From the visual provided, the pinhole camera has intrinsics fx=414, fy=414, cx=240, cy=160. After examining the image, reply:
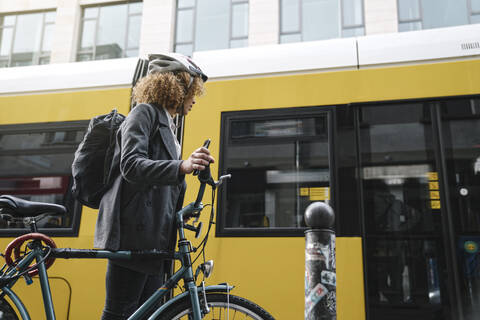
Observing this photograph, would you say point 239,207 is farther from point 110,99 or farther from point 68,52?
point 68,52

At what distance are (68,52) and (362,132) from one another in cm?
1599

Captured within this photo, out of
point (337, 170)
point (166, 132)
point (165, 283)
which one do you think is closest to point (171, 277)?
point (165, 283)

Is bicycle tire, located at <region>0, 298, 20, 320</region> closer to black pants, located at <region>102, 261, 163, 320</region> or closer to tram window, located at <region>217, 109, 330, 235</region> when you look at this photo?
black pants, located at <region>102, 261, 163, 320</region>

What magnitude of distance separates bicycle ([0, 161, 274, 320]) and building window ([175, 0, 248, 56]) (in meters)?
13.2

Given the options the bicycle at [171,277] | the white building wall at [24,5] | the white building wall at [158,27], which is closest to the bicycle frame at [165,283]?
the bicycle at [171,277]

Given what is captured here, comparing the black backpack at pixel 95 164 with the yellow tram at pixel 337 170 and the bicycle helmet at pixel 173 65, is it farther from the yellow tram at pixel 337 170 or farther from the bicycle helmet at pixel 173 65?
the yellow tram at pixel 337 170

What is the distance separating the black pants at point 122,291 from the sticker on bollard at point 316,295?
1.02 metres

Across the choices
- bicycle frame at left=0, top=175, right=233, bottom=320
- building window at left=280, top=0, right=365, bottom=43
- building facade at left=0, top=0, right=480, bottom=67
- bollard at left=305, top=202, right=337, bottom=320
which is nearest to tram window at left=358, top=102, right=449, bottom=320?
bollard at left=305, top=202, right=337, bottom=320

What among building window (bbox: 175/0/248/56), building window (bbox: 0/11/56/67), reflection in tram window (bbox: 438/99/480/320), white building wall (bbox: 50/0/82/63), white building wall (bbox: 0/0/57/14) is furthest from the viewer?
white building wall (bbox: 0/0/57/14)

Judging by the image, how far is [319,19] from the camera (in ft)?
46.5

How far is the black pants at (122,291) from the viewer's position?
183cm

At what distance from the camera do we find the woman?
1.78 meters

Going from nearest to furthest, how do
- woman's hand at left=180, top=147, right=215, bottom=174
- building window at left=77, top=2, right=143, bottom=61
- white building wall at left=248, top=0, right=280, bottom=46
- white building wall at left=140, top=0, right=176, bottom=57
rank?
woman's hand at left=180, top=147, right=215, bottom=174
white building wall at left=248, top=0, right=280, bottom=46
white building wall at left=140, top=0, right=176, bottom=57
building window at left=77, top=2, right=143, bottom=61

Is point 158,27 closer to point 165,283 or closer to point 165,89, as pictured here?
point 165,89
